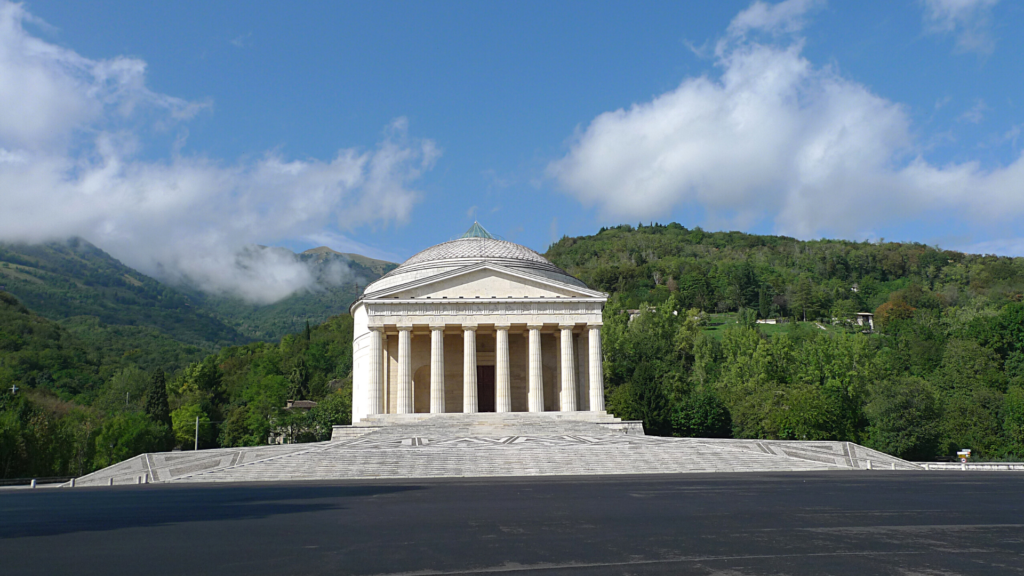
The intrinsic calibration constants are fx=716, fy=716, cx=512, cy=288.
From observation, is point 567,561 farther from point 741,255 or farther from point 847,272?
point 741,255

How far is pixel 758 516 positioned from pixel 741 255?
17505 centimetres

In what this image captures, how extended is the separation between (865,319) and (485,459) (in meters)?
125

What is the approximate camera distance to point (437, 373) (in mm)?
47781

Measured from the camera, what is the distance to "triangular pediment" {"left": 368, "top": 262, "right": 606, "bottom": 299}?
49.1 m

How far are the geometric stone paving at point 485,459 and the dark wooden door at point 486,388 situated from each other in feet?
55.9

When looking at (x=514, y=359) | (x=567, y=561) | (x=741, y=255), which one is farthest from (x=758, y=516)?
(x=741, y=255)

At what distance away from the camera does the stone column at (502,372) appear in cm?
4739

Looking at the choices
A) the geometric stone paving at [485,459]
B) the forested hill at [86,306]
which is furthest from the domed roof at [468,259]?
the forested hill at [86,306]

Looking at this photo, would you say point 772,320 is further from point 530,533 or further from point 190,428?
point 530,533

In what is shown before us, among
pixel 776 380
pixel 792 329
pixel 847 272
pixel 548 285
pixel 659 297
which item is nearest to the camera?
pixel 548 285

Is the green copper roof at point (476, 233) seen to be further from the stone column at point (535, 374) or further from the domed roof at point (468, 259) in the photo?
the stone column at point (535, 374)

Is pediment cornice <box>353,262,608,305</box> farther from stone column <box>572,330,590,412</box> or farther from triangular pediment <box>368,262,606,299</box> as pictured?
stone column <box>572,330,590,412</box>

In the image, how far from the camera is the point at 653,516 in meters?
12.9

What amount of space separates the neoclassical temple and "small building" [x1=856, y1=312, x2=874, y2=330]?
9863 cm
